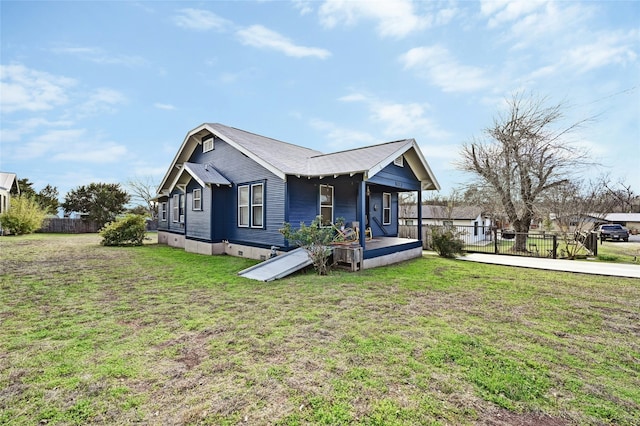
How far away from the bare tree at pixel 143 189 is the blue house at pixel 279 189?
1183 inches

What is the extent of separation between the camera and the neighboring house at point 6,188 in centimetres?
2377

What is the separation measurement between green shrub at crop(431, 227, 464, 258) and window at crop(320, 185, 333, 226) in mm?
4791

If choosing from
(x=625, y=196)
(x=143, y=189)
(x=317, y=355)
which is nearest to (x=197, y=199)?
(x=317, y=355)

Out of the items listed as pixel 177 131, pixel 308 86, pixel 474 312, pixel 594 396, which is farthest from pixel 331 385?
pixel 177 131

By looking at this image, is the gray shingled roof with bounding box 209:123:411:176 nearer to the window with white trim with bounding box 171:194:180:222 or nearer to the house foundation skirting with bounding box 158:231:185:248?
the window with white trim with bounding box 171:194:180:222

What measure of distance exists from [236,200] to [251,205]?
44.8 inches

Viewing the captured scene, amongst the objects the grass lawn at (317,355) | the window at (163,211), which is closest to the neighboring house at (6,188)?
the window at (163,211)

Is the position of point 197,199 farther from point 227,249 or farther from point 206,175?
point 227,249

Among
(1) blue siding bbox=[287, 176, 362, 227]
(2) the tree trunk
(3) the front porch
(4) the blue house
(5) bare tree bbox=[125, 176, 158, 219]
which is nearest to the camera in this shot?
(3) the front porch

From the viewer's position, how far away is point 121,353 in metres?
3.35

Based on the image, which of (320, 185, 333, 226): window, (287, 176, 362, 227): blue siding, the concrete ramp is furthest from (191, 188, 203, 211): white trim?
the concrete ramp

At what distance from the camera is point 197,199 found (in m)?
13.2

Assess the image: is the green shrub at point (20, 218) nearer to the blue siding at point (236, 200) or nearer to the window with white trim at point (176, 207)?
the window with white trim at point (176, 207)

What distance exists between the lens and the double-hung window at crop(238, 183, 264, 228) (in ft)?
35.4
